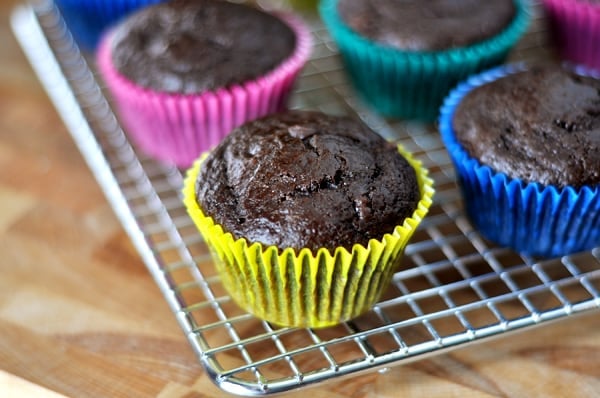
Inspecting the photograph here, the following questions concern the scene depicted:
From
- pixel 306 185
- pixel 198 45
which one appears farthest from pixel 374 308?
pixel 198 45

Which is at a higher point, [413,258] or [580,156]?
[580,156]

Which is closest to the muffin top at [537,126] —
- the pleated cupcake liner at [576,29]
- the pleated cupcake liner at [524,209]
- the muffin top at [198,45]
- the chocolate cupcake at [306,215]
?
the pleated cupcake liner at [524,209]

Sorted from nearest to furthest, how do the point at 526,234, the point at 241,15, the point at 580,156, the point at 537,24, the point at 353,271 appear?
the point at 353,271 < the point at 580,156 < the point at 526,234 < the point at 241,15 < the point at 537,24

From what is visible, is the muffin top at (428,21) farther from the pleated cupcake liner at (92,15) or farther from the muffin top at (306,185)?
the pleated cupcake liner at (92,15)

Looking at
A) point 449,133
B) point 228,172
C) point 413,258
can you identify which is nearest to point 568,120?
point 449,133

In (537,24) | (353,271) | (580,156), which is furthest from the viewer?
(537,24)

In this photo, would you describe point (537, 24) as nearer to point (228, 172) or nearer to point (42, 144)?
point (228, 172)

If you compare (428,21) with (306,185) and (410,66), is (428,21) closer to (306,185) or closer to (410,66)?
(410,66)

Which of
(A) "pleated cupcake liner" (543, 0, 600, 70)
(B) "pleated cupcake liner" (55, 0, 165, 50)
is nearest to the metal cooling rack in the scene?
(B) "pleated cupcake liner" (55, 0, 165, 50)
